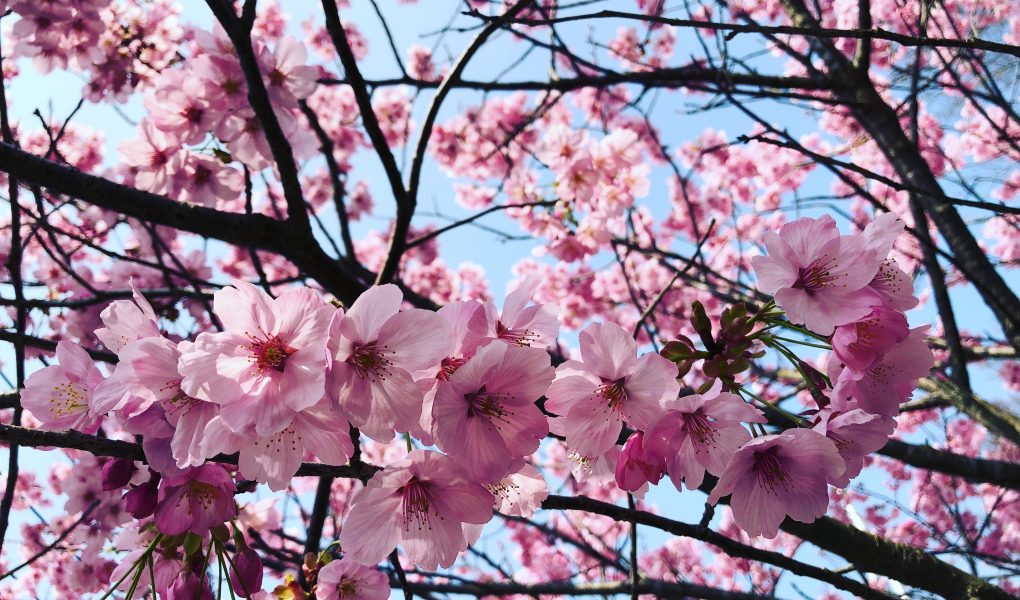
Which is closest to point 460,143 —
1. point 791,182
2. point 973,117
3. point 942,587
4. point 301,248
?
point 791,182

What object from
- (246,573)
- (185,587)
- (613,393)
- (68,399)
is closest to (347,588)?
(246,573)

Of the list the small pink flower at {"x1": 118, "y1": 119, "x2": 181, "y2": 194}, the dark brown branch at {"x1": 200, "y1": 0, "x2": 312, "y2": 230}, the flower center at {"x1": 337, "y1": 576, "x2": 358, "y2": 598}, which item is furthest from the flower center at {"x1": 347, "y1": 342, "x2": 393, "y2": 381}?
the small pink flower at {"x1": 118, "y1": 119, "x2": 181, "y2": 194}

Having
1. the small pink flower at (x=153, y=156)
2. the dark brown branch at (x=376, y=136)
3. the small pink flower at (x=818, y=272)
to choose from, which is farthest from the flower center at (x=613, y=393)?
the small pink flower at (x=153, y=156)

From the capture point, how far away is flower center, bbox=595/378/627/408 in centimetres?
122

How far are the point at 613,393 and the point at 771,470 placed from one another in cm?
37

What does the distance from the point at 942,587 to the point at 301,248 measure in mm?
2317

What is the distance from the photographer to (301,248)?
221cm

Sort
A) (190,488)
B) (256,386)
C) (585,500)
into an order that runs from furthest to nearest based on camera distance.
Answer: (585,500) → (190,488) → (256,386)

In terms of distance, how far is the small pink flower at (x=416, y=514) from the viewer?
1.15m

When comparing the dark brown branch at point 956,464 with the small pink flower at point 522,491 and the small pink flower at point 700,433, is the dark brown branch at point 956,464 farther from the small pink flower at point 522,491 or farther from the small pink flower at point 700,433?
the small pink flower at point 522,491

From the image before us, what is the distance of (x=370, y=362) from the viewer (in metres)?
1.06

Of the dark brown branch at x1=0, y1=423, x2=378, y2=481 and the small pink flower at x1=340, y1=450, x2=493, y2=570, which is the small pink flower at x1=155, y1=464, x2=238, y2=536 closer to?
the dark brown branch at x1=0, y1=423, x2=378, y2=481

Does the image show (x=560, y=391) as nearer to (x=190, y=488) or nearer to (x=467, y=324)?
(x=467, y=324)

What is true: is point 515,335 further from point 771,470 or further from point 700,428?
point 771,470
